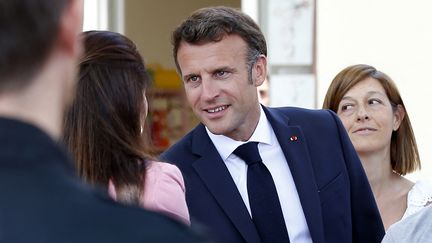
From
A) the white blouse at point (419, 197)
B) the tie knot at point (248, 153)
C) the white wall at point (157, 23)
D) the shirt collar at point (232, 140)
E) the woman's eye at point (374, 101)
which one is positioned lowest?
the white blouse at point (419, 197)

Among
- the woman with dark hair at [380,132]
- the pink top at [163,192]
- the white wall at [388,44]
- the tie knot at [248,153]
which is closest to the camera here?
the pink top at [163,192]

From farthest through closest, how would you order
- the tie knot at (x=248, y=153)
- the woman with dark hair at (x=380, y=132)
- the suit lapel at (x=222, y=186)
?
the woman with dark hair at (x=380, y=132)
the tie knot at (x=248, y=153)
the suit lapel at (x=222, y=186)

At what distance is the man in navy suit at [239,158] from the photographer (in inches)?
106

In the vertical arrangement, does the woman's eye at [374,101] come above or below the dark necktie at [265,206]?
above

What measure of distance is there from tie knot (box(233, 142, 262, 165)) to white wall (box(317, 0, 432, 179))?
3.41 metres

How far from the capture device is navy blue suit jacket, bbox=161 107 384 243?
106 inches

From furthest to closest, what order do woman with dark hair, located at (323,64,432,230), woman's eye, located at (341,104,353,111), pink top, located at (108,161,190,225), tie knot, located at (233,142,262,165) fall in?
woman's eye, located at (341,104,353,111) → woman with dark hair, located at (323,64,432,230) → tie knot, located at (233,142,262,165) → pink top, located at (108,161,190,225)

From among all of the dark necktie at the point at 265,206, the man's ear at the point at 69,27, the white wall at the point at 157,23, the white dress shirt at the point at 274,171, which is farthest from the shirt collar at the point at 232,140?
the white wall at the point at 157,23

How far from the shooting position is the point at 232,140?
112 inches

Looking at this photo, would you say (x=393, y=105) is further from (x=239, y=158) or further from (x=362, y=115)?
(x=239, y=158)

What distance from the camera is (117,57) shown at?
6.48 feet

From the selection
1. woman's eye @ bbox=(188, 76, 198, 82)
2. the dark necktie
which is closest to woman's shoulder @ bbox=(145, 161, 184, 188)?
the dark necktie

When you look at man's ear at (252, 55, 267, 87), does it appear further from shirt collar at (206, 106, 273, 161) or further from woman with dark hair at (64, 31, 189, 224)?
woman with dark hair at (64, 31, 189, 224)

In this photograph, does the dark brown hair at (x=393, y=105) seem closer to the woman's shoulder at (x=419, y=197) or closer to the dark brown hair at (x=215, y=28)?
the woman's shoulder at (x=419, y=197)
